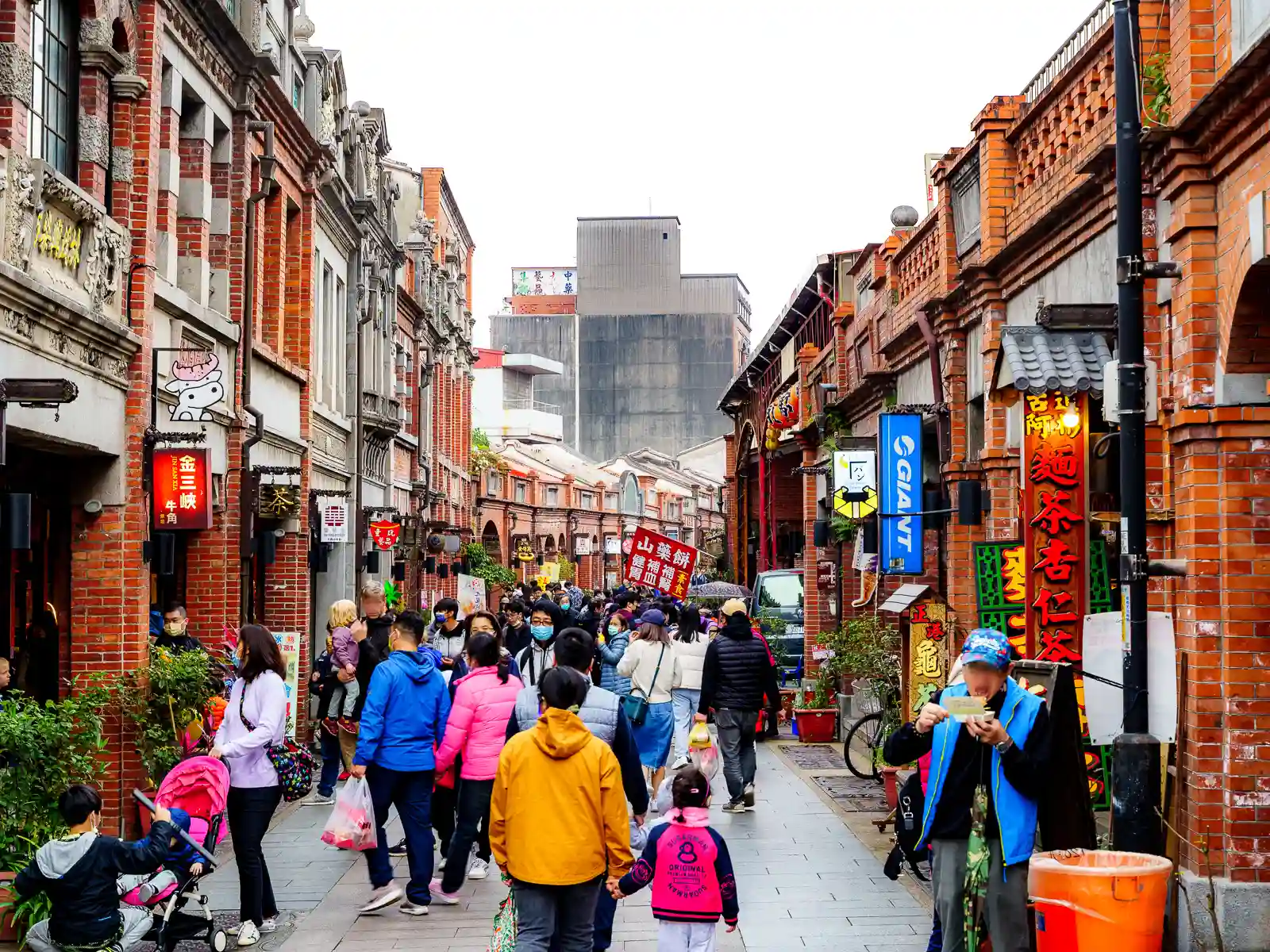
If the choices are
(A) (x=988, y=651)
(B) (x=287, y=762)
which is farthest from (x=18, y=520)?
(A) (x=988, y=651)

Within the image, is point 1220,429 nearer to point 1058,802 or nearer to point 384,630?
point 1058,802

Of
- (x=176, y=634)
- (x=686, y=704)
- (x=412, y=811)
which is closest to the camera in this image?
(x=412, y=811)

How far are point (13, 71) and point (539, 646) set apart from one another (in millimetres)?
6351

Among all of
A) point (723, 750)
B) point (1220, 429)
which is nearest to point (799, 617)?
point (723, 750)

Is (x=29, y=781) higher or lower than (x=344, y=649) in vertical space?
lower

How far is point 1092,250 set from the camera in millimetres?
11273

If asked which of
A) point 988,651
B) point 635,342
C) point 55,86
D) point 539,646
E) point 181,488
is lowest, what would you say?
point 539,646

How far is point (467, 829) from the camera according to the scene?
1025 centimetres

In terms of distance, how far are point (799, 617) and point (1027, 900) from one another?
67.5 ft

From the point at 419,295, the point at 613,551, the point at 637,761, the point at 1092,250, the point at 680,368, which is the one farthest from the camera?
the point at 680,368

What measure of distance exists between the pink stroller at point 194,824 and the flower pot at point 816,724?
12.0m

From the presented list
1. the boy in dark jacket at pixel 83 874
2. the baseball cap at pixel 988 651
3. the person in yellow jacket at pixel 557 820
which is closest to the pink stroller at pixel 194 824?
the boy in dark jacket at pixel 83 874

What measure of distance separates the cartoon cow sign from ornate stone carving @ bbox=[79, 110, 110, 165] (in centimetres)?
199

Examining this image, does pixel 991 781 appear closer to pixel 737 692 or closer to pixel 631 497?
pixel 737 692
